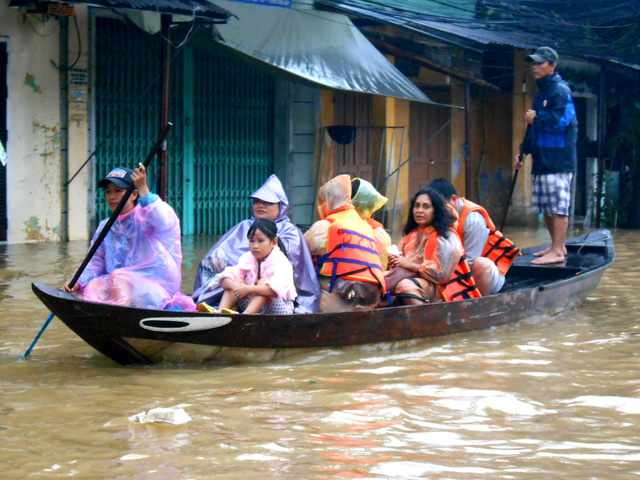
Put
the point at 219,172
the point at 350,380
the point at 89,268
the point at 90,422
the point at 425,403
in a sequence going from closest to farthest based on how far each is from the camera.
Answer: the point at 90,422 → the point at 425,403 → the point at 350,380 → the point at 89,268 → the point at 219,172

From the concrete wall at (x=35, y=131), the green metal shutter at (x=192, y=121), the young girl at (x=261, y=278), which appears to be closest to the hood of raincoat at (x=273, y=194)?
the young girl at (x=261, y=278)

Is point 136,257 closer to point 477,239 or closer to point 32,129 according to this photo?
point 477,239

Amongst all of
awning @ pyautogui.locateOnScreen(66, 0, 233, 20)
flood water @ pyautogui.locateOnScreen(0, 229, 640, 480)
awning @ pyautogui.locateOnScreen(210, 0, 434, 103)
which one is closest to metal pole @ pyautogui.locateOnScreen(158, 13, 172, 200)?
awning @ pyautogui.locateOnScreen(66, 0, 233, 20)

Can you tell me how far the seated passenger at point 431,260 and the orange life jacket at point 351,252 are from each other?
276 mm

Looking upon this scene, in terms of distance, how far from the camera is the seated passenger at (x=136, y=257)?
5.21m

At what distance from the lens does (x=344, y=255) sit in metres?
5.70

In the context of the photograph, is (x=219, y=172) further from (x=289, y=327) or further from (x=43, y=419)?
(x=43, y=419)

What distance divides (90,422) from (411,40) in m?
9.18

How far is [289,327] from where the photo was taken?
5.14 meters

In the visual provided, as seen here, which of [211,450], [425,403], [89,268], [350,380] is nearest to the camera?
[211,450]

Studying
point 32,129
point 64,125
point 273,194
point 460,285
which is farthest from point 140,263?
point 64,125

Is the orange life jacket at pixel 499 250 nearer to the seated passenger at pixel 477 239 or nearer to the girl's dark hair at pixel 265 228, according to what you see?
the seated passenger at pixel 477 239

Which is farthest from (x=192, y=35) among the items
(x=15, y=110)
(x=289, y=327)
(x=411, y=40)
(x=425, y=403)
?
(x=425, y=403)

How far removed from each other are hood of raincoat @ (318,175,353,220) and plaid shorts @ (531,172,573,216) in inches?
104
